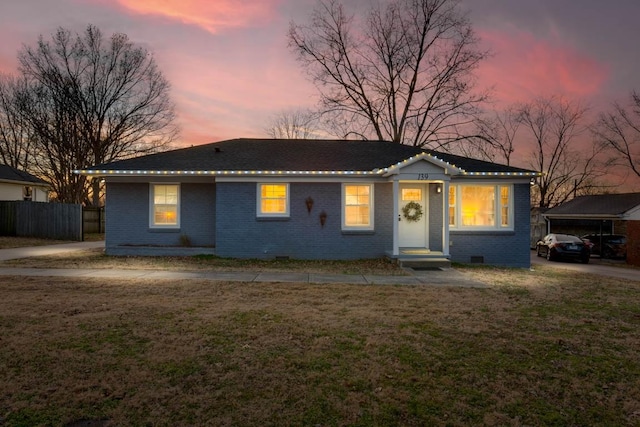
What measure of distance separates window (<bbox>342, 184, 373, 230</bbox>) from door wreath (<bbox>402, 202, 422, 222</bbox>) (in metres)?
1.27

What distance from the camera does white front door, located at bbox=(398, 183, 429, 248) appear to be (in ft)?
48.0

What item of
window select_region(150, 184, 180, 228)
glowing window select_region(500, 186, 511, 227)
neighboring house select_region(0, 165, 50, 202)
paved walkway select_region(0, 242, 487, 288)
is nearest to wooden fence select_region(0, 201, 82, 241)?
neighboring house select_region(0, 165, 50, 202)

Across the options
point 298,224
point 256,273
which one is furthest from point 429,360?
point 298,224

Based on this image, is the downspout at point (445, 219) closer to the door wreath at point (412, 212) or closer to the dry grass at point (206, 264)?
the door wreath at point (412, 212)

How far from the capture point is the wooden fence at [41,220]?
2244 centimetres

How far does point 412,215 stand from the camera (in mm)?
14602

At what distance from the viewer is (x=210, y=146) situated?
56.5ft

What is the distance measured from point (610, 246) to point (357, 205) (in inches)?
694

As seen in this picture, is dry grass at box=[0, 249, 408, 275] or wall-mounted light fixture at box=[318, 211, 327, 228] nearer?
dry grass at box=[0, 249, 408, 275]

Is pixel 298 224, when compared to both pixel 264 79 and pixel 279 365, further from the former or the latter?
pixel 279 365

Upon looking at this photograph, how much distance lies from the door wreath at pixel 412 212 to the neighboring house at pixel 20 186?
86.0ft

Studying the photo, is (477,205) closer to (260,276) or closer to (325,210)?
(325,210)

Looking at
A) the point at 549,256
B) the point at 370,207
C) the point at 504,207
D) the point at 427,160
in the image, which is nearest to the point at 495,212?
the point at 504,207

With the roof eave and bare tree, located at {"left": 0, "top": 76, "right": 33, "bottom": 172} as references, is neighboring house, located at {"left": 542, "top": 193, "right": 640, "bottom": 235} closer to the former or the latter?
the roof eave
